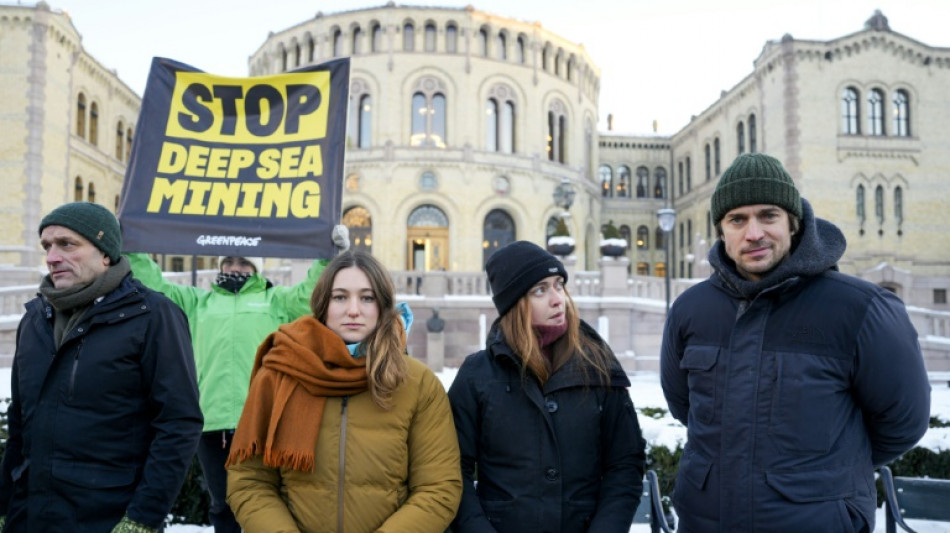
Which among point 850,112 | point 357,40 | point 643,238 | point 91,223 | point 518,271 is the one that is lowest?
point 518,271

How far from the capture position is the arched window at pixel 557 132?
36.0 metres

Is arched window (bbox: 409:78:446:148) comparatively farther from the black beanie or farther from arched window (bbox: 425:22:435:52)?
the black beanie

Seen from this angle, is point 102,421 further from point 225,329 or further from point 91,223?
point 225,329

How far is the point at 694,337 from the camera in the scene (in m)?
2.70

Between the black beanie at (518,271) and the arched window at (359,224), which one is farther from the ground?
the arched window at (359,224)

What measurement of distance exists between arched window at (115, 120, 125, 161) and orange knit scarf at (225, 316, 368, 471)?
35766 millimetres

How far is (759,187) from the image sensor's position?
8.30 ft

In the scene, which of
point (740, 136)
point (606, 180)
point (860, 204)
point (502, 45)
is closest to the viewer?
point (860, 204)

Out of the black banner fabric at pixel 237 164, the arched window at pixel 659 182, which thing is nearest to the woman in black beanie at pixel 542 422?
the black banner fabric at pixel 237 164

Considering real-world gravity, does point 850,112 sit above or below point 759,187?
above

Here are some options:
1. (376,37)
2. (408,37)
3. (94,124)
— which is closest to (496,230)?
(408,37)

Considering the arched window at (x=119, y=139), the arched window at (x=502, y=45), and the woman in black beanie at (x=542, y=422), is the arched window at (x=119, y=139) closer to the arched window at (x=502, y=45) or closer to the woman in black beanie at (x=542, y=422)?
the arched window at (x=502, y=45)

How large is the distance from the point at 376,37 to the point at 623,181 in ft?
67.1

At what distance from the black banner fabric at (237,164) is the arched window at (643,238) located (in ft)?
133
